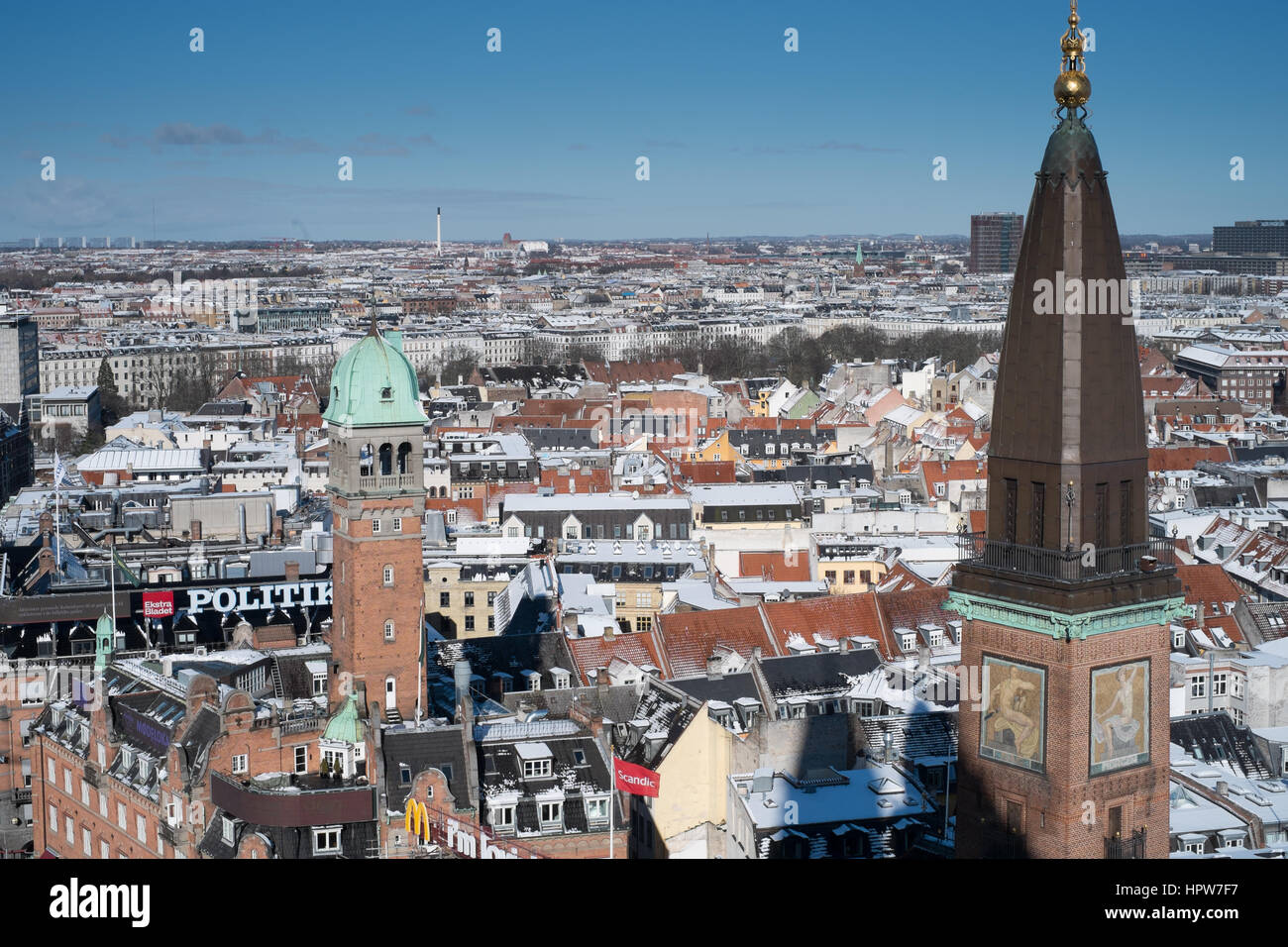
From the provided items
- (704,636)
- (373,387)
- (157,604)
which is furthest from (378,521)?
(157,604)

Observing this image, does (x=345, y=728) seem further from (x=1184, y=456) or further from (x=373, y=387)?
(x=1184, y=456)

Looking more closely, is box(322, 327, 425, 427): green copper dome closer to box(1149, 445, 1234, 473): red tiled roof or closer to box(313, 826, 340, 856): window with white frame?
box(313, 826, 340, 856): window with white frame

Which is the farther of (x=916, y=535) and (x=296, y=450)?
(x=296, y=450)

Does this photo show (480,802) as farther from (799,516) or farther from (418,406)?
(799,516)

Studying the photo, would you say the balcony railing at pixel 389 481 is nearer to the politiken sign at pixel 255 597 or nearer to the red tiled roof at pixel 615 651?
the red tiled roof at pixel 615 651

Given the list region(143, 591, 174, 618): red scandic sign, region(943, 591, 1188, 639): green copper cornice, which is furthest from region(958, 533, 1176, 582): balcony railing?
region(143, 591, 174, 618): red scandic sign

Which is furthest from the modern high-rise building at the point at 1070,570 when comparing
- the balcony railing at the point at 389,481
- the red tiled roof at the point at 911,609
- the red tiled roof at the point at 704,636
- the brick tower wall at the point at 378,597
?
the red tiled roof at the point at 911,609
